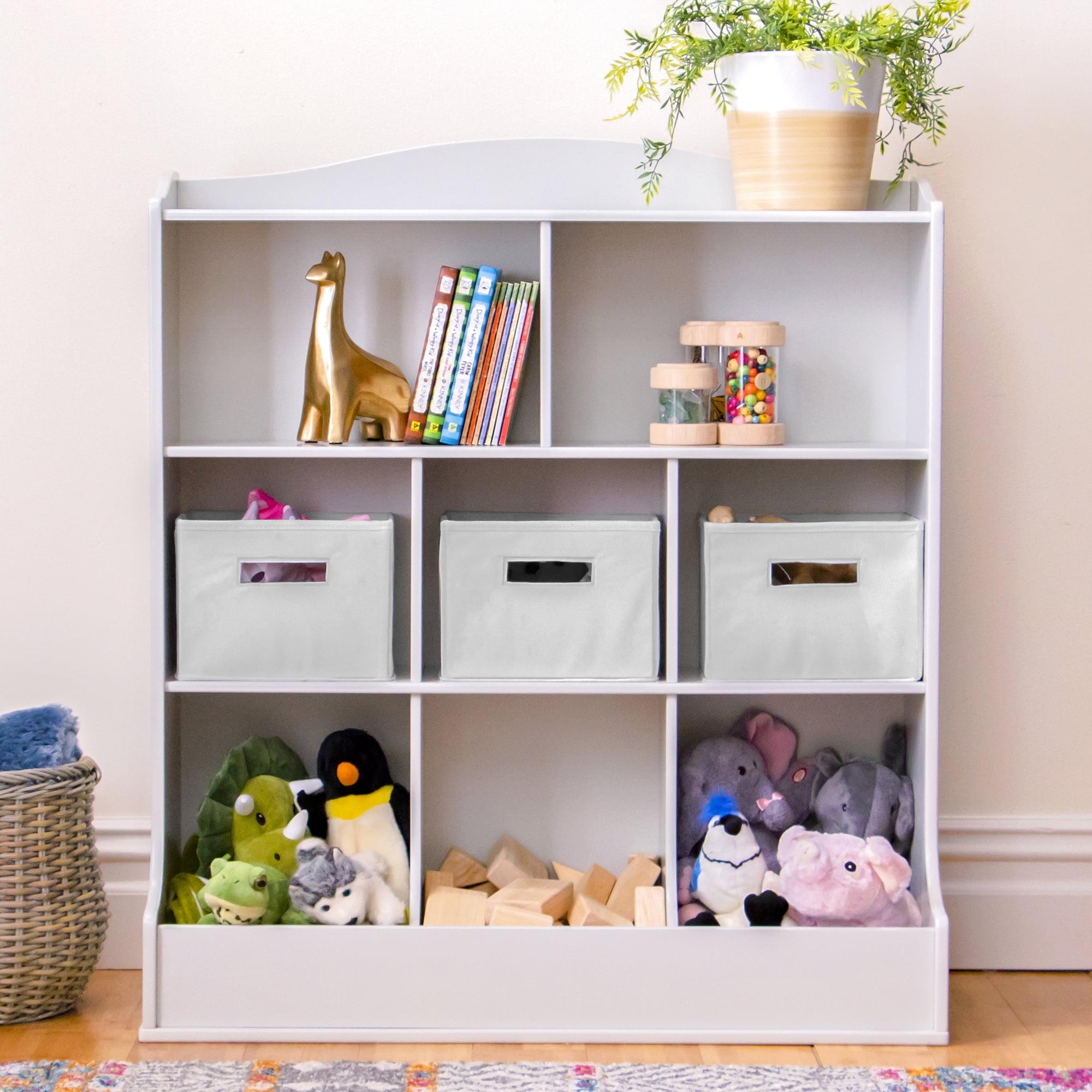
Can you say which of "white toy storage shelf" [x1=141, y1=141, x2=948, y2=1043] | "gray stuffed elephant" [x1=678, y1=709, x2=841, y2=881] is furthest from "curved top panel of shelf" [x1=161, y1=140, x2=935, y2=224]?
"gray stuffed elephant" [x1=678, y1=709, x2=841, y2=881]

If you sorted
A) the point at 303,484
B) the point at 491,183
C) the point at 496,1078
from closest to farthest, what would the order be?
the point at 496,1078, the point at 491,183, the point at 303,484

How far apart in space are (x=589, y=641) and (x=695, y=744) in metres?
0.32

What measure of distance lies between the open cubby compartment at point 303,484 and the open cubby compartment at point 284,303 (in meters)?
0.04

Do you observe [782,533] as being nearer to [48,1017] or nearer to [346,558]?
[346,558]

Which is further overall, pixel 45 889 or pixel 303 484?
pixel 303 484

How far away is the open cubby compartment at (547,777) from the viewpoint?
1.97 meters

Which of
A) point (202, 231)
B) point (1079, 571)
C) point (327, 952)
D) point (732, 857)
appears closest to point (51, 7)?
point (202, 231)

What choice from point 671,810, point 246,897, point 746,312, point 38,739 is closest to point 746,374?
point 746,312

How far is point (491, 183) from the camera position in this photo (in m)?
1.83

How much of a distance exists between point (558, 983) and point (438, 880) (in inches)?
10.0

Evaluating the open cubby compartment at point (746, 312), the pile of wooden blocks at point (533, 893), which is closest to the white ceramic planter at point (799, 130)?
the open cubby compartment at point (746, 312)

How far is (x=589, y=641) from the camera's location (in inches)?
70.1

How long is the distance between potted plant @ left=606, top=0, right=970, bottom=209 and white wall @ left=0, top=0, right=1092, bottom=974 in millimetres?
181

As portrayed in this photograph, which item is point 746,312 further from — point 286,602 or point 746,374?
point 286,602
